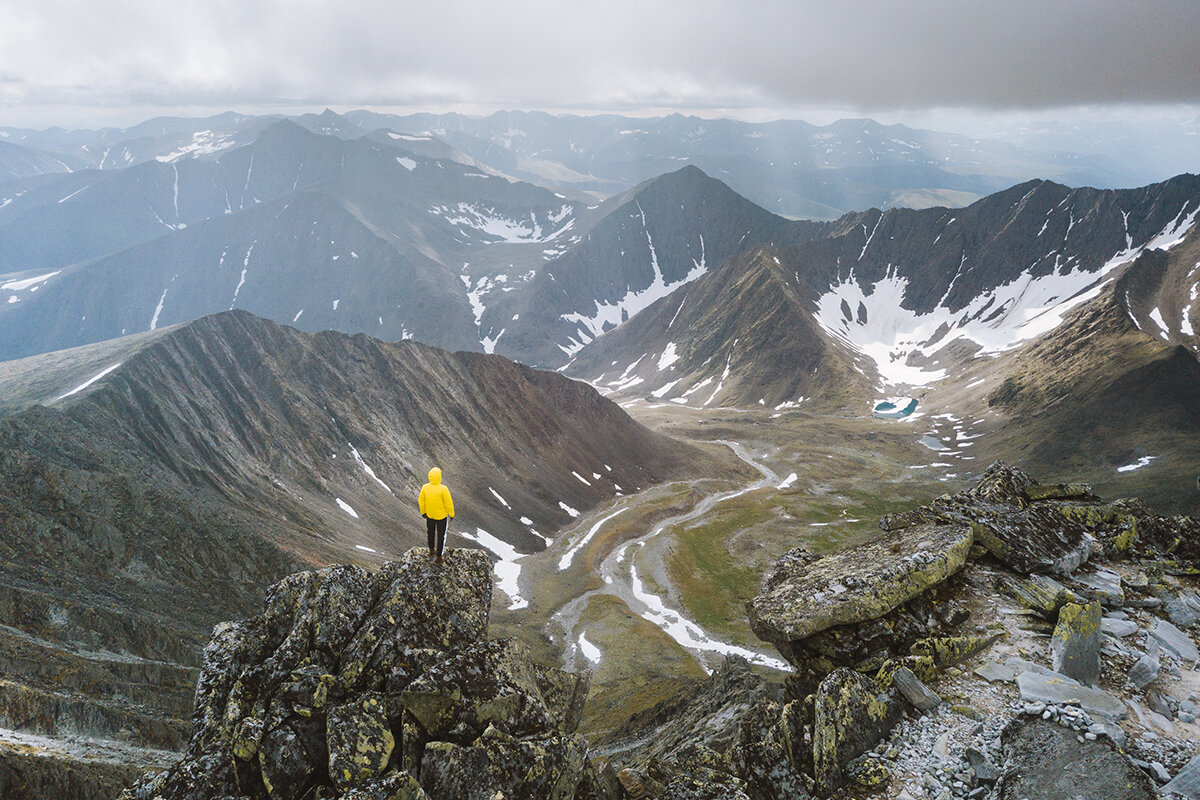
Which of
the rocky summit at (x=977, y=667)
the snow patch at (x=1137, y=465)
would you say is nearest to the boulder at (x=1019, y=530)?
the rocky summit at (x=977, y=667)

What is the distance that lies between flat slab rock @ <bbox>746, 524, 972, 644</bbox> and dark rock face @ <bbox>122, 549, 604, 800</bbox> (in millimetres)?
6372

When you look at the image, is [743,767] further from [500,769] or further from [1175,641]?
[1175,641]

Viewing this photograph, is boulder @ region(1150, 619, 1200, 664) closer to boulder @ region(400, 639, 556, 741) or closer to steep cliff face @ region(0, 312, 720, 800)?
boulder @ region(400, 639, 556, 741)

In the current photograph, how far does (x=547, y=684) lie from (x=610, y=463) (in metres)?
116

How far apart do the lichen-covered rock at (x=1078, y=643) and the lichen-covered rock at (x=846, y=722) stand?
3.88 meters

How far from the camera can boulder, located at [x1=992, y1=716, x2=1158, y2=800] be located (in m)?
10.4

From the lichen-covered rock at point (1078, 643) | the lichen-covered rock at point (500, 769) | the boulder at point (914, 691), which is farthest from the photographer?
the boulder at point (914, 691)

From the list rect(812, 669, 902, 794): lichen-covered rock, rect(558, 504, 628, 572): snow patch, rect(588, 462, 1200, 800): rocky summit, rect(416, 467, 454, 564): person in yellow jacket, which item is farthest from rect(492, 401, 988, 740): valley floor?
rect(812, 669, 902, 794): lichen-covered rock

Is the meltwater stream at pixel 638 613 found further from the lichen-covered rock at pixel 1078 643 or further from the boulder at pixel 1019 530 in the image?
the lichen-covered rock at pixel 1078 643

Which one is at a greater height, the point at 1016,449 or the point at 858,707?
the point at 858,707

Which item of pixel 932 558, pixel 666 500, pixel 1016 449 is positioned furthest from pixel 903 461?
pixel 932 558

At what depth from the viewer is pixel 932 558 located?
16.4 metres

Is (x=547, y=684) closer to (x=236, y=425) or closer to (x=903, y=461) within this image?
(x=236, y=425)

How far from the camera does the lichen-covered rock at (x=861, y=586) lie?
618 inches
